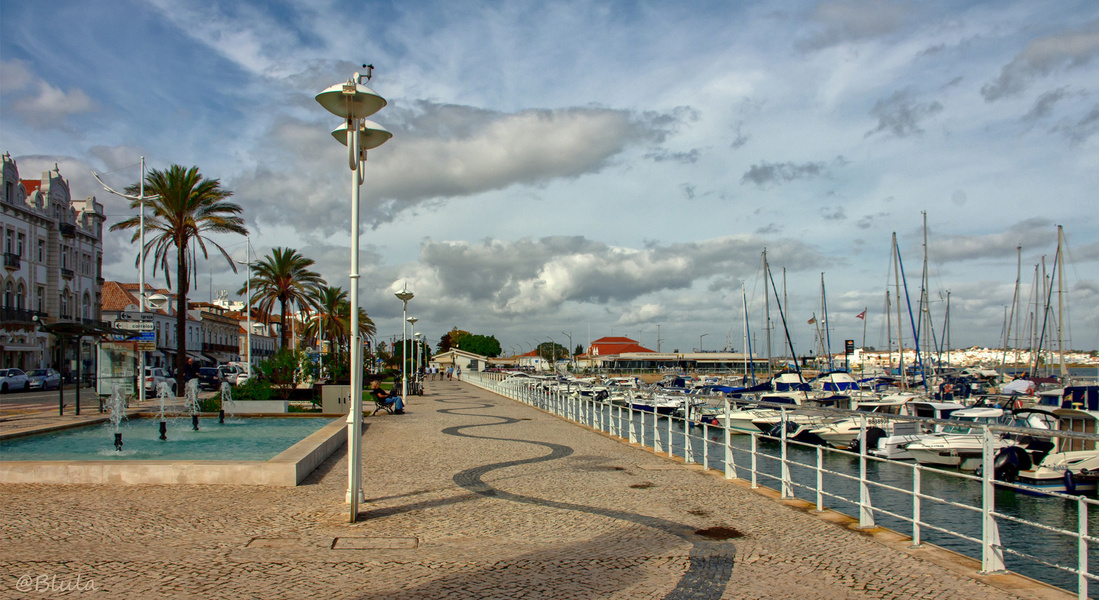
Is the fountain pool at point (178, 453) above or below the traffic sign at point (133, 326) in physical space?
below

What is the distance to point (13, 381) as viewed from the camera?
40.5m

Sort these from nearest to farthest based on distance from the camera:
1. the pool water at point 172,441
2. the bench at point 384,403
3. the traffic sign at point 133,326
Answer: the pool water at point 172,441, the traffic sign at point 133,326, the bench at point 384,403

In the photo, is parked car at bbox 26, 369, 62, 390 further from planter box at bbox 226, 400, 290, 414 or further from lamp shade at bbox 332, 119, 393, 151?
lamp shade at bbox 332, 119, 393, 151

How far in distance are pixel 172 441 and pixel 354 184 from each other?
11.0 m

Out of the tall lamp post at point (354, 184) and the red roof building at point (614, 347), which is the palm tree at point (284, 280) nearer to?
the tall lamp post at point (354, 184)

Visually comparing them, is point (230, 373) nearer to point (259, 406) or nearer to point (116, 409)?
point (259, 406)

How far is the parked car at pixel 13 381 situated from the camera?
39.9 metres

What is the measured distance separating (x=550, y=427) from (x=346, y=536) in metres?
14.7

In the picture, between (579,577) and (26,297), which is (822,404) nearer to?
(579,577)

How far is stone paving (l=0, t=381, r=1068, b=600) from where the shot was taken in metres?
5.90

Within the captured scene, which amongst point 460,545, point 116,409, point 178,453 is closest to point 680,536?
point 460,545

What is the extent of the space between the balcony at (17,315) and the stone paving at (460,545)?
164 feet

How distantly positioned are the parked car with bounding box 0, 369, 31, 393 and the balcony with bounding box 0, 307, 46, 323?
9647 millimetres

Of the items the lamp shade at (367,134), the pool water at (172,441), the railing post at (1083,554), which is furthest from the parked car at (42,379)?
the railing post at (1083,554)
